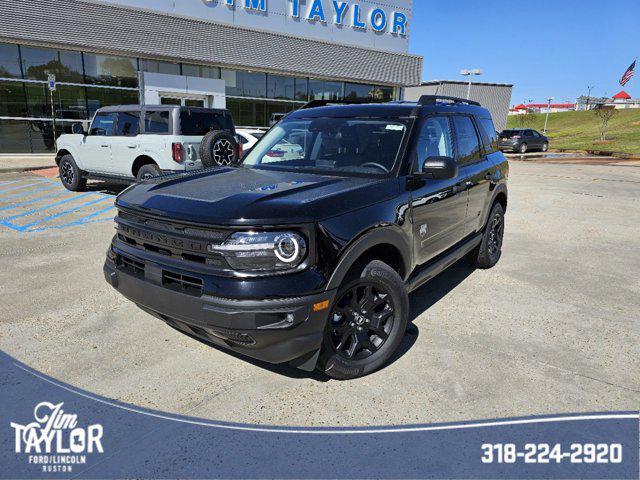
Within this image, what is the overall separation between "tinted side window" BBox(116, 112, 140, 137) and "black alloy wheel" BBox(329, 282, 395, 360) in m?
7.36

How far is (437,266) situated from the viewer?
3969 mm

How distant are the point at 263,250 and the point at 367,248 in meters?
0.72

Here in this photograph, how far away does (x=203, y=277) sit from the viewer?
2607 millimetres

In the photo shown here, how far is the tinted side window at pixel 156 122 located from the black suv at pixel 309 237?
4.83m

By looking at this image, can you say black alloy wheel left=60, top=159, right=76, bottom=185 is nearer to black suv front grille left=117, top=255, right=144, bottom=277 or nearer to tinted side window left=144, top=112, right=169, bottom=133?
tinted side window left=144, top=112, right=169, bottom=133

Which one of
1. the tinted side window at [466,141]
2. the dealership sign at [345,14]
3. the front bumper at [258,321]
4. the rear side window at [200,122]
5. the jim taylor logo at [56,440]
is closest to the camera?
the jim taylor logo at [56,440]

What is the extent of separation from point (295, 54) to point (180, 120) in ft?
51.5

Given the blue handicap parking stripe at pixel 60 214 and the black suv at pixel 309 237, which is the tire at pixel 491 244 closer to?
the black suv at pixel 309 237

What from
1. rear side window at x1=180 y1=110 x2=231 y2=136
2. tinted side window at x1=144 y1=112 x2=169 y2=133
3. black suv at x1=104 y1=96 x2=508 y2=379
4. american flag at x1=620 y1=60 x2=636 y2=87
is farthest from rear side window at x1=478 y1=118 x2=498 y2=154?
american flag at x1=620 y1=60 x2=636 y2=87

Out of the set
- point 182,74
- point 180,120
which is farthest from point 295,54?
point 180,120

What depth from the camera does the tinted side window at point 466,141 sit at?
4434mm

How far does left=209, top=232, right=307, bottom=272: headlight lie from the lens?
2.53m

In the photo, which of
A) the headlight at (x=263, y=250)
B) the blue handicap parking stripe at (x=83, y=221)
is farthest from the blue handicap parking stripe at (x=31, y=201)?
the headlight at (x=263, y=250)

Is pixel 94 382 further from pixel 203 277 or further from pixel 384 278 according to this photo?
pixel 384 278
